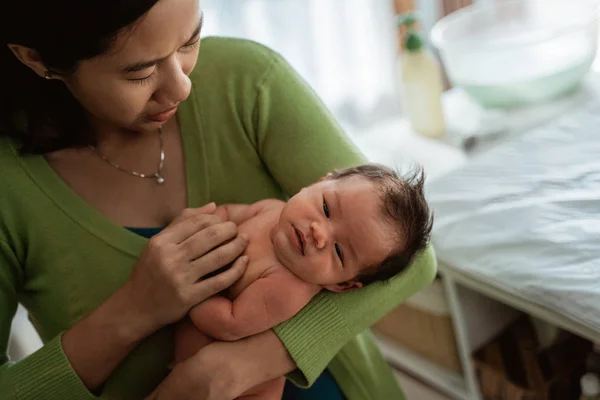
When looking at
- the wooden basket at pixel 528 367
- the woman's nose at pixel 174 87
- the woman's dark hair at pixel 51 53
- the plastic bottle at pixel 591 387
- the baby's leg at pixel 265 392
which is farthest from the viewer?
the wooden basket at pixel 528 367

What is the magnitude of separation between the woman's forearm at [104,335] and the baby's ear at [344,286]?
26 cm

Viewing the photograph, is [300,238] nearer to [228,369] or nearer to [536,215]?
[228,369]

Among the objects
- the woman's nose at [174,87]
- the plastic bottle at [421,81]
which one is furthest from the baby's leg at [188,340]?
the plastic bottle at [421,81]

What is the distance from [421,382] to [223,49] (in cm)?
94

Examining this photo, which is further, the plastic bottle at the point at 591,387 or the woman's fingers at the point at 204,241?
the plastic bottle at the point at 591,387

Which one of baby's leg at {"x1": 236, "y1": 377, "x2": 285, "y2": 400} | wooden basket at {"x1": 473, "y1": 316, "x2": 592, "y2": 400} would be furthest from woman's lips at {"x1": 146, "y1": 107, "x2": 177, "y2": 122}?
wooden basket at {"x1": 473, "y1": 316, "x2": 592, "y2": 400}

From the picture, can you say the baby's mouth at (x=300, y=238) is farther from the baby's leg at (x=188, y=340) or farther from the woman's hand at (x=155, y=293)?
the baby's leg at (x=188, y=340)

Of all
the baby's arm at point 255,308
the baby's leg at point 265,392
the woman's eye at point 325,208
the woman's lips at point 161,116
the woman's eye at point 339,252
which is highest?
the woman's lips at point 161,116

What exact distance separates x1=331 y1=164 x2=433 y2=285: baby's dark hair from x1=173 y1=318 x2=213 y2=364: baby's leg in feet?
0.83

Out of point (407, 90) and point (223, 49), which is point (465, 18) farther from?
point (223, 49)

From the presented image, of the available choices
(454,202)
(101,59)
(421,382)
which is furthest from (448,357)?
(101,59)

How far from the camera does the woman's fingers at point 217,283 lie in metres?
0.94

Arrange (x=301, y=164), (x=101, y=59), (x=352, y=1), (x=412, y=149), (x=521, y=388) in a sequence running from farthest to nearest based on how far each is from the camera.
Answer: (x=352, y=1) < (x=412, y=149) < (x=521, y=388) < (x=301, y=164) < (x=101, y=59)

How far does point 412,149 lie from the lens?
1.76 m
